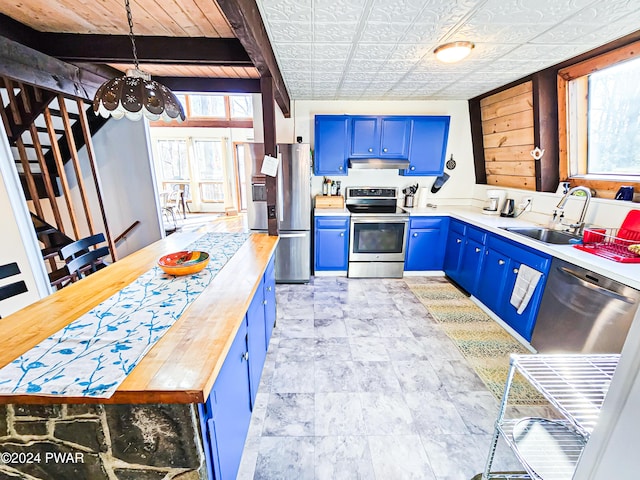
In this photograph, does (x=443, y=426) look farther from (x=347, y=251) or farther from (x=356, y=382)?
(x=347, y=251)

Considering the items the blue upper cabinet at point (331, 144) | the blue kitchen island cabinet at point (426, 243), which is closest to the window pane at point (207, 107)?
the blue upper cabinet at point (331, 144)

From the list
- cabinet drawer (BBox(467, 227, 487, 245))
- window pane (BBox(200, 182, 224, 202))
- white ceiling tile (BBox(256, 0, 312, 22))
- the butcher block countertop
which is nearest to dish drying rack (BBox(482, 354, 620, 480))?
the butcher block countertop

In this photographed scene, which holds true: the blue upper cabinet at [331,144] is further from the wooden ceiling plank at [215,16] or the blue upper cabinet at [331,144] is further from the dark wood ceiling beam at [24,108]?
the dark wood ceiling beam at [24,108]

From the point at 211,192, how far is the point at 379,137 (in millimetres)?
6091

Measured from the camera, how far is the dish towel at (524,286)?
225 centimetres

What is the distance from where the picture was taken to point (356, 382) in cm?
204

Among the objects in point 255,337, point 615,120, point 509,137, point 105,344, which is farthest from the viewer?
point 509,137

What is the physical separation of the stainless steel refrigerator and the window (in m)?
2.53

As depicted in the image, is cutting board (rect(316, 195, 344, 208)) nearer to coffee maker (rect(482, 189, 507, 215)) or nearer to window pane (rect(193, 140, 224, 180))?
coffee maker (rect(482, 189, 507, 215))

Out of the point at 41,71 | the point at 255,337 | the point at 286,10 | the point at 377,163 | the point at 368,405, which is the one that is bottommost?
the point at 368,405

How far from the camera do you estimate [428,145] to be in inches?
148

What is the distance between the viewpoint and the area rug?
78.3 inches

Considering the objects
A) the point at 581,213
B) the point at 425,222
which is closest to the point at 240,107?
the point at 425,222

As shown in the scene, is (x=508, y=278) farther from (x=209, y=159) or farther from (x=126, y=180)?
(x=209, y=159)
